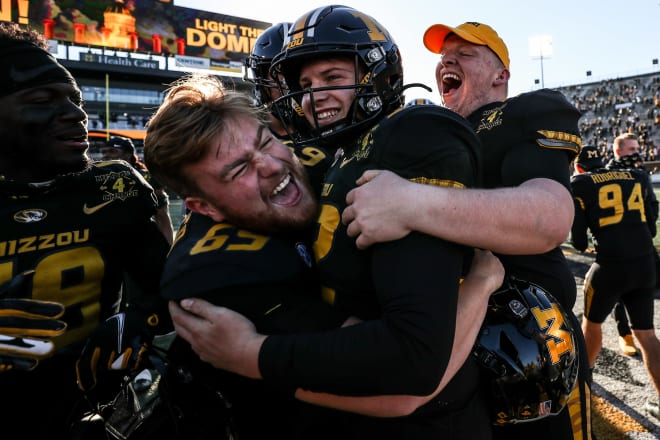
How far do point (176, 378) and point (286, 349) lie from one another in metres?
0.67

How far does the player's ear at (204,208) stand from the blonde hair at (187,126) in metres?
0.03

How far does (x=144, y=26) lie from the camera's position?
98.9 feet

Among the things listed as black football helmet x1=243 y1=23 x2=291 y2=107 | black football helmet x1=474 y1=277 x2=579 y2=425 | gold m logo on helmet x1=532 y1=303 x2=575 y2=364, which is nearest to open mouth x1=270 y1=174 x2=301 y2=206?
black football helmet x1=474 y1=277 x2=579 y2=425

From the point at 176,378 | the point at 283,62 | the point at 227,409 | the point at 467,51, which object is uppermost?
the point at 467,51

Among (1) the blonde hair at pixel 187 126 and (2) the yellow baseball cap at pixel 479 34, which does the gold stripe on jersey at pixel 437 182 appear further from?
(2) the yellow baseball cap at pixel 479 34

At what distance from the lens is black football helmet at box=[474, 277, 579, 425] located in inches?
56.6

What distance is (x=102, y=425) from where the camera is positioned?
1568 mm

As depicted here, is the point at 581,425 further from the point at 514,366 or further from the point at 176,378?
the point at 176,378

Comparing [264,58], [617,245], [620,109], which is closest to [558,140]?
[264,58]

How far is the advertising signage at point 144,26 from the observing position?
2673cm

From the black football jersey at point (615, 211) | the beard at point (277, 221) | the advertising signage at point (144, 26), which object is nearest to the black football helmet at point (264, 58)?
the beard at point (277, 221)

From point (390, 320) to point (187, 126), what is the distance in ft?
2.88

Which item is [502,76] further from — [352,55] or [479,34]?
[352,55]

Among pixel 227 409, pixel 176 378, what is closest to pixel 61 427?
pixel 176 378
